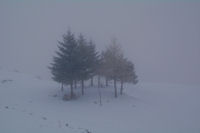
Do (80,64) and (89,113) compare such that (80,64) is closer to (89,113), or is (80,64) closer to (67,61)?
(67,61)

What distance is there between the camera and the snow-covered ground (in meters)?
14.9

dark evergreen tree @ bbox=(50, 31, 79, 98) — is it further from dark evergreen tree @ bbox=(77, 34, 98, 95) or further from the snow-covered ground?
the snow-covered ground

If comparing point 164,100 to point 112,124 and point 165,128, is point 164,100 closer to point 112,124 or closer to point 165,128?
point 165,128

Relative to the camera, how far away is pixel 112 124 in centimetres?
2139

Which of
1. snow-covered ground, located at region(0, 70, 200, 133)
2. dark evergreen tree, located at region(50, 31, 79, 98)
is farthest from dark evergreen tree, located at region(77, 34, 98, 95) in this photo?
snow-covered ground, located at region(0, 70, 200, 133)

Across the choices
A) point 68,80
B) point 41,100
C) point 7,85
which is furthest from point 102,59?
point 7,85

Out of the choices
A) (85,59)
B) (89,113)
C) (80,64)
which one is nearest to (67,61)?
(80,64)

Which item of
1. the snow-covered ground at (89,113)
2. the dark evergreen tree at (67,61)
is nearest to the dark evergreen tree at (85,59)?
the dark evergreen tree at (67,61)

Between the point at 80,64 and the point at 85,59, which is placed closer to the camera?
the point at 80,64

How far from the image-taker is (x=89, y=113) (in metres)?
24.9

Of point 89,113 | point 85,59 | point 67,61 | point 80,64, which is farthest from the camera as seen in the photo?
point 85,59

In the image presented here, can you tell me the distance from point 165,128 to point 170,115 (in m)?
5.29

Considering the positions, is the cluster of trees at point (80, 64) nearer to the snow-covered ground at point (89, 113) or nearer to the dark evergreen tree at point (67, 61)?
the dark evergreen tree at point (67, 61)

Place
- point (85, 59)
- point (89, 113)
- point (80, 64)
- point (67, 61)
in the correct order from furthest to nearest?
point (85, 59) < point (80, 64) < point (67, 61) < point (89, 113)
